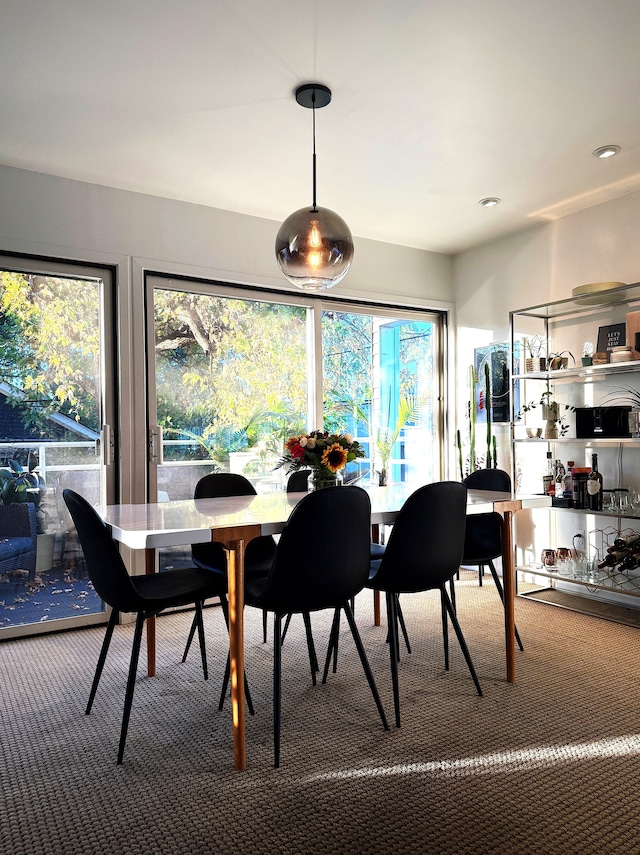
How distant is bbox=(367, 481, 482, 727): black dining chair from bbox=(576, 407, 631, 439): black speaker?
1.83 metres

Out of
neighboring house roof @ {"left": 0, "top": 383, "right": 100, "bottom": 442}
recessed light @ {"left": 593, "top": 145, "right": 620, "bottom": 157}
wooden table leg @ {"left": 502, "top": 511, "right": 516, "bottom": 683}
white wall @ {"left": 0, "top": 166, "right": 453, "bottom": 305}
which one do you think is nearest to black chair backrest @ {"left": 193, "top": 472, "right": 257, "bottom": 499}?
neighboring house roof @ {"left": 0, "top": 383, "right": 100, "bottom": 442}

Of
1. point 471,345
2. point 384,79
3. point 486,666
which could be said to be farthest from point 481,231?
point 486,666

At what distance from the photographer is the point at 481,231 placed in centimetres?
480

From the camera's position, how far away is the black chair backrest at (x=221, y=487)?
3230 millimetres

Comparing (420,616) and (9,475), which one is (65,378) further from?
(420,616)

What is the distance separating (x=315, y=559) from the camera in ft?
7.03

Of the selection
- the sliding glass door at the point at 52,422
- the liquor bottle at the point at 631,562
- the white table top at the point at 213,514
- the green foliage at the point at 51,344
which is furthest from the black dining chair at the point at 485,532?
the green foliage at the point at 51,344

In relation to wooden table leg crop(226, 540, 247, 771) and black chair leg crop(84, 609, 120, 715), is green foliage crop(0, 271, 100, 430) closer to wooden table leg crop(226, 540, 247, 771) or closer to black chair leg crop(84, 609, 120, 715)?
black chair leg crop(84, 609, 120, 715)

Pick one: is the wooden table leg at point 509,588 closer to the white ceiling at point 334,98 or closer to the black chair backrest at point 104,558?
the black chair backrest at point 104,558

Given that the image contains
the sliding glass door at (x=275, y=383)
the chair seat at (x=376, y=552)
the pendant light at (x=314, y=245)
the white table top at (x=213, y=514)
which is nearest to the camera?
the white table top at (x=213, y=514)

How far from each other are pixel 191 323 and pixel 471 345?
7.67 feet

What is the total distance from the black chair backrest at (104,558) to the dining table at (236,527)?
62 millimetres

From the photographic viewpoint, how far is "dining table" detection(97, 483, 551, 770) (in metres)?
2.05

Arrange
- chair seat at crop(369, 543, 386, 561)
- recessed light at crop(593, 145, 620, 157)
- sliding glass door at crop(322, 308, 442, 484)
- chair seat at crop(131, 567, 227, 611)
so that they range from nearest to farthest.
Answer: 1. chair seat at crop(131, 567, 227, 611)
2. chair seat at crop(369, 543, 386, 561)
3. recessed light at crop(593, 145, 620, 157)
4. sliding glass door at crop(322, 308, 442, 484)
